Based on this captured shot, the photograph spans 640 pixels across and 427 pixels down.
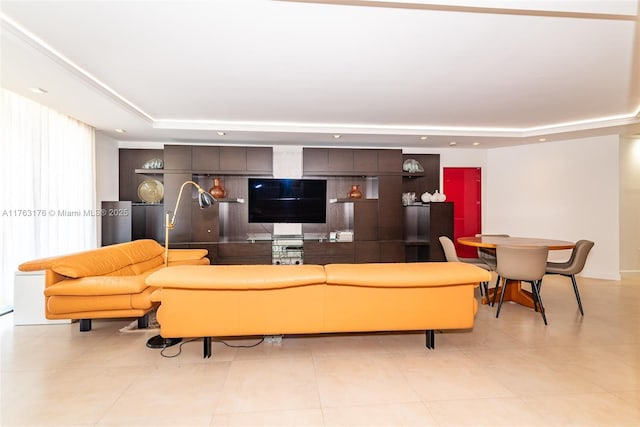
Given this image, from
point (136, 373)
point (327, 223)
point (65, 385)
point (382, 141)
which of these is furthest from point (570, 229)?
point (65, 385)

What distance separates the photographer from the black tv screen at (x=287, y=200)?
18.8ft

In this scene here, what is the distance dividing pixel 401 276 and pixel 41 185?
15.1ft

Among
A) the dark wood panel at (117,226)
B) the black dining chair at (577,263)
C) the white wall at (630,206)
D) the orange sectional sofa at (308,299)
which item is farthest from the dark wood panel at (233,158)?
the white wall at (630,206)

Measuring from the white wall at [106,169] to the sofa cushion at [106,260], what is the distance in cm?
161

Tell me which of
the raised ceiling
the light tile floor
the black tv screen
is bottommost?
the light tile floor

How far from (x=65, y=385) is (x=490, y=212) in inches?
280

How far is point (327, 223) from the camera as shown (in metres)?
6.06

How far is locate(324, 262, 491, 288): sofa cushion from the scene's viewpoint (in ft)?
7.64

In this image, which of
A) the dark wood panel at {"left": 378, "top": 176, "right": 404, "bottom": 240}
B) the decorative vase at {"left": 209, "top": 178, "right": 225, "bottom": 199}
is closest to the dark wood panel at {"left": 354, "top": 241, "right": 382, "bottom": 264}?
the dark wood panel at {"left": 378, "top": 176, "right": 404, "bottom": 240}

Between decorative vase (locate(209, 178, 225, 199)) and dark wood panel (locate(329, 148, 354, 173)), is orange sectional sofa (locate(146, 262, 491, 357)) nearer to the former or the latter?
decorative vase (locate(209, 178, 225, 199))

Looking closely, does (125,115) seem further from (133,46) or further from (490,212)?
(490,212)

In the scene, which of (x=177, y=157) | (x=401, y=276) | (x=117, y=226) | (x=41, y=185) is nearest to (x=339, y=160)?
(x=177, y=157)

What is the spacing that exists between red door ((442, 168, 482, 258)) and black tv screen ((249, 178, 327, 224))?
110 inches

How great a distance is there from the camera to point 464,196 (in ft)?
21.4
